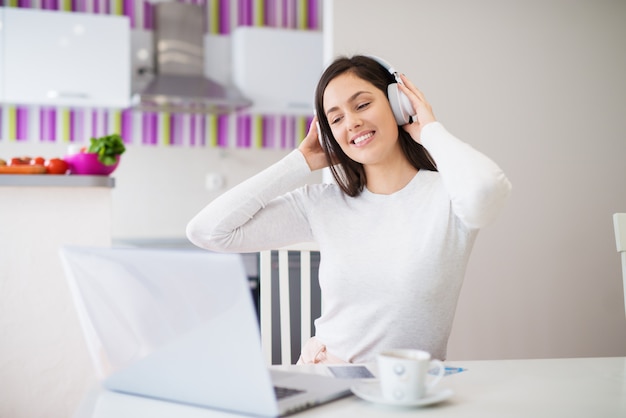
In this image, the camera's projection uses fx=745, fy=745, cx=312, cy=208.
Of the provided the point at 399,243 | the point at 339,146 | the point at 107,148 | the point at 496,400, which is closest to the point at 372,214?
the point at 399,243

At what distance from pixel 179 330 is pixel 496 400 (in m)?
0.46

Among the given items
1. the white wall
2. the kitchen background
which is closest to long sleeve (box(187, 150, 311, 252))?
the white wall

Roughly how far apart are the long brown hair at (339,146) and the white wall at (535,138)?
140 cm

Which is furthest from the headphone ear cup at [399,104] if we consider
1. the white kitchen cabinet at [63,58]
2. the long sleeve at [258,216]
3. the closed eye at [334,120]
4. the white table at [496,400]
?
the white kitchen cabinet at [63,58]

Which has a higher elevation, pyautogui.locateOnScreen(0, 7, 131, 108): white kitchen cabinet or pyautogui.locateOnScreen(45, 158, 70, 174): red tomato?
pyautogui.locateOnScreen(0, 7, 131, 108): white kitchen cabinet

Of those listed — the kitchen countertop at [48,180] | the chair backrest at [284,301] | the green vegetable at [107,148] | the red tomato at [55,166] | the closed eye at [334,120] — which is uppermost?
the closed eye at [334,120]

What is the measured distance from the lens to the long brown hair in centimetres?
169

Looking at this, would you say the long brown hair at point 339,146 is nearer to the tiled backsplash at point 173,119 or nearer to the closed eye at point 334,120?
the closed eye at point 334,120

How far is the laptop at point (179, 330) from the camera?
855 mm

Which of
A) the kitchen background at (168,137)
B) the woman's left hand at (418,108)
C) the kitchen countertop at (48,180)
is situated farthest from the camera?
the kitchen background at (168,137)

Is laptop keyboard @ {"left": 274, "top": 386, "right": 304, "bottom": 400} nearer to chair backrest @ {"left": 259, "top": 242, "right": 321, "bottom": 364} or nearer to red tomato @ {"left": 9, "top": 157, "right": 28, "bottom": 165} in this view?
chair backrest @ {"left": 259, "top": 242, "right": 321, "bottom": 364}

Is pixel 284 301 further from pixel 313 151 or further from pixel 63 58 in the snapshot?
pixel 63 58

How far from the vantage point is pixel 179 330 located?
0.92 m

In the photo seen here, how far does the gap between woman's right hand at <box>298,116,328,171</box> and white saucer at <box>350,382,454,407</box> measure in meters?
0.77
